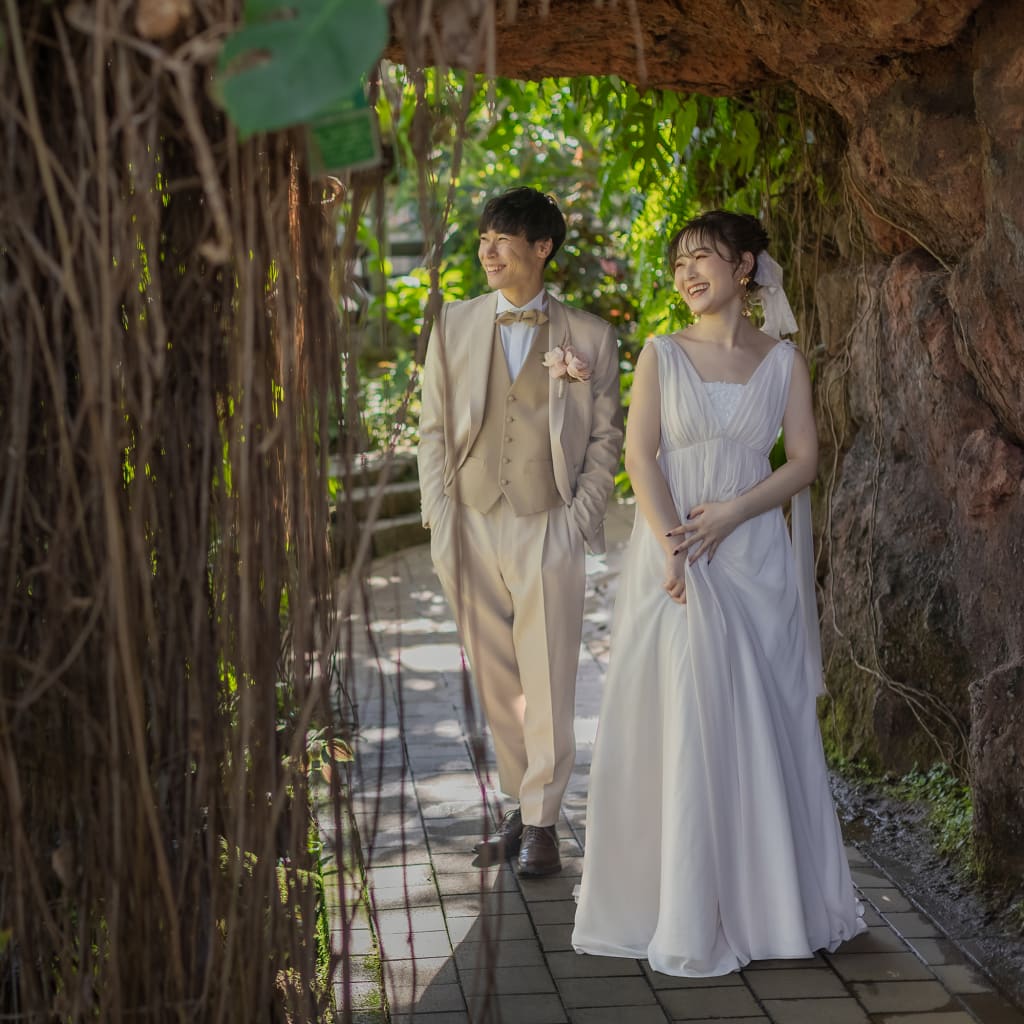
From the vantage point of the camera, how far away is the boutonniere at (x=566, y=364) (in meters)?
4.45

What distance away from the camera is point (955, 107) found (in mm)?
4062

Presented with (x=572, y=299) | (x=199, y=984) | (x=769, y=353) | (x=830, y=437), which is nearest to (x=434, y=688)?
(x=830, y=437)

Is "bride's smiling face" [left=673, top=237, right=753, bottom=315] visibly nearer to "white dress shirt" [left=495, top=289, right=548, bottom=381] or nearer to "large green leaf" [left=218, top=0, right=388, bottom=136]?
"white dress shirt" [left=495, top=289, right=548, bottom=381]

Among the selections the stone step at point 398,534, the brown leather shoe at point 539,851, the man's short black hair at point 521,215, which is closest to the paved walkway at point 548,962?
the brown leather shoe at point 539,851

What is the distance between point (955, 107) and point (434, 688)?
3.72m

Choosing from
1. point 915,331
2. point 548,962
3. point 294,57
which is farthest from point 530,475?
point 294,57

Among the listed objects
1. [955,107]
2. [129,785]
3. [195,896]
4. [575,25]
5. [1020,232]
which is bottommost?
[195,896]

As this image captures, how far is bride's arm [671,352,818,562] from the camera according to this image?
3.92 m

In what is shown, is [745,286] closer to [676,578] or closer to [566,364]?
[566,364]

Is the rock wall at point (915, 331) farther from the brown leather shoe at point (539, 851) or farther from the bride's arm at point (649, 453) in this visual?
the brown leather shoe at point (539, 851)

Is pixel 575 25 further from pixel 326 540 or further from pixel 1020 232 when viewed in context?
pixel 326 540

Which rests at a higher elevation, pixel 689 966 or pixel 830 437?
pixel 830 437

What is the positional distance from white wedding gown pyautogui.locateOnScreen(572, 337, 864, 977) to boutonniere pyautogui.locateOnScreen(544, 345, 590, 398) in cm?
42

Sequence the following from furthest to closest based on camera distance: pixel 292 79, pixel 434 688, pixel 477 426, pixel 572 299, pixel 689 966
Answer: pixel 572 299
pixel 434 688
pixel 477 426
pixel 689 966
pixel 292 79
